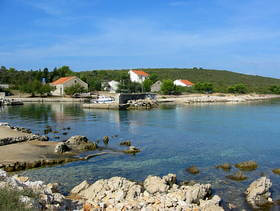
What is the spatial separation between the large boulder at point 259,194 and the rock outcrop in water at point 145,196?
80.5 inches

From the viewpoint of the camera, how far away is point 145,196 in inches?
527

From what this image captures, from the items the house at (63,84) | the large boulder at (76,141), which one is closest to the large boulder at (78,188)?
the large boulder at (76,141)

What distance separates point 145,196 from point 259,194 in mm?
5717

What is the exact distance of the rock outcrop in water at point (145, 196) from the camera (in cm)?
1218

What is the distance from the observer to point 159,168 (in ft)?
64.8

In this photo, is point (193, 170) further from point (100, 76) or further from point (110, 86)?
point (100, 76)

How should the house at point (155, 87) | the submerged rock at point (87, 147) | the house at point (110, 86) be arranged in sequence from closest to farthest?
the submerged rock at point (87, 147)
the house at point (110, 86)
the house at point (155, 87)

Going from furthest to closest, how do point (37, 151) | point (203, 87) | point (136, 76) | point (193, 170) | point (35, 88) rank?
point (203, 87) < point (136, 76) < point (35, 88) < point (37, 151) < point (193, 170)

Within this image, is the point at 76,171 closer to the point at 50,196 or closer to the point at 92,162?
the point at 92,162

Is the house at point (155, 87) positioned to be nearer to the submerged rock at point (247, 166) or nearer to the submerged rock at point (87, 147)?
the submerged rock at point (87, 147)

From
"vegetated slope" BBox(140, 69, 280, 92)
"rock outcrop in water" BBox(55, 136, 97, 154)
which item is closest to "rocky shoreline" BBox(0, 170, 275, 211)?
"rock outcrop in water" BBox(55, 136, 97, 154)

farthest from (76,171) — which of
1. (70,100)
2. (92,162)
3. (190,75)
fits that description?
(190,75)

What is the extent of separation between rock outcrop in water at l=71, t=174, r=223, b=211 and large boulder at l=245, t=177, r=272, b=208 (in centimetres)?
205

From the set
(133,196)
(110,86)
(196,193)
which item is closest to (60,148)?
(133,196)
